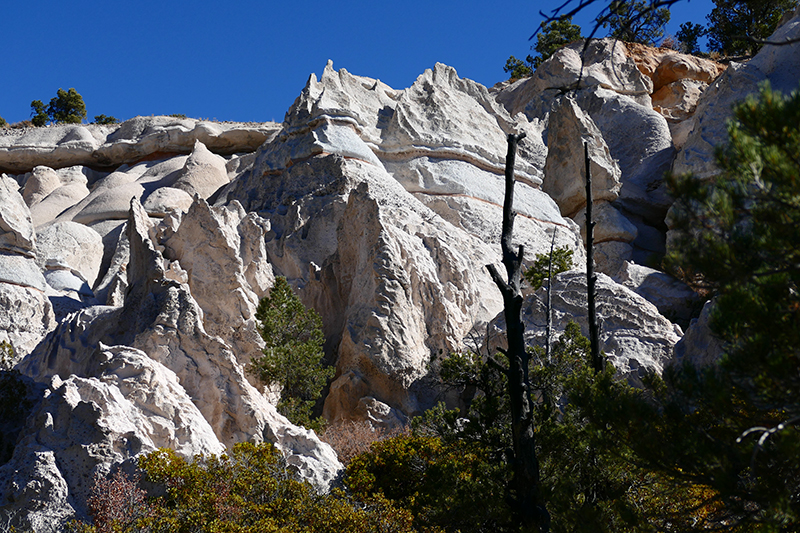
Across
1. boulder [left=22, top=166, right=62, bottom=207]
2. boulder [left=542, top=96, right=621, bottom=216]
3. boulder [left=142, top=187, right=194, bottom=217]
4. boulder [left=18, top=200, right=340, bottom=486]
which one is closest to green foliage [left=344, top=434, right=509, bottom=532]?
boulder [left=18, top=200, right=340, bottom=486]

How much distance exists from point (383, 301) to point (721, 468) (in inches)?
569

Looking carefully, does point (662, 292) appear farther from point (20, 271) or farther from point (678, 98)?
point (678, 98)

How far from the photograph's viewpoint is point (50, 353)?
737 inches

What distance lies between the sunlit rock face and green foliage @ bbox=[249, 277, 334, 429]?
535 mm

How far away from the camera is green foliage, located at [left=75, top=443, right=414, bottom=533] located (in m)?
10.7

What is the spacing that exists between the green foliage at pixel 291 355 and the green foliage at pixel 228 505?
211 inches

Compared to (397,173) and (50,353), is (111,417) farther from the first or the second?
(397,173)

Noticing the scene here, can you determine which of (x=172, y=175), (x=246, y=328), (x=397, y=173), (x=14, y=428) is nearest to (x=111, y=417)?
(x=14, y=428)

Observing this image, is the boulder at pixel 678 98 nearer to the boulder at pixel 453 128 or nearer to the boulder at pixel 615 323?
the boulder at pixel 453 128

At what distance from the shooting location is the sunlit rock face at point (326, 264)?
13219 millimetres

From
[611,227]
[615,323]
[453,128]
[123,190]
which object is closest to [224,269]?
[615,323]

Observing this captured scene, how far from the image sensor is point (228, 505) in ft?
36.7

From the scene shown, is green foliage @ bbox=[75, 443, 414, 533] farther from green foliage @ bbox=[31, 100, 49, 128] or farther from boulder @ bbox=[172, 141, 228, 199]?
green foliage @ bbox=[31, 100, 49, 128]

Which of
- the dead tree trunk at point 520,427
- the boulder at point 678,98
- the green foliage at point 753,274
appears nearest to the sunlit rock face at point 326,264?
the boulder at point 678,98
